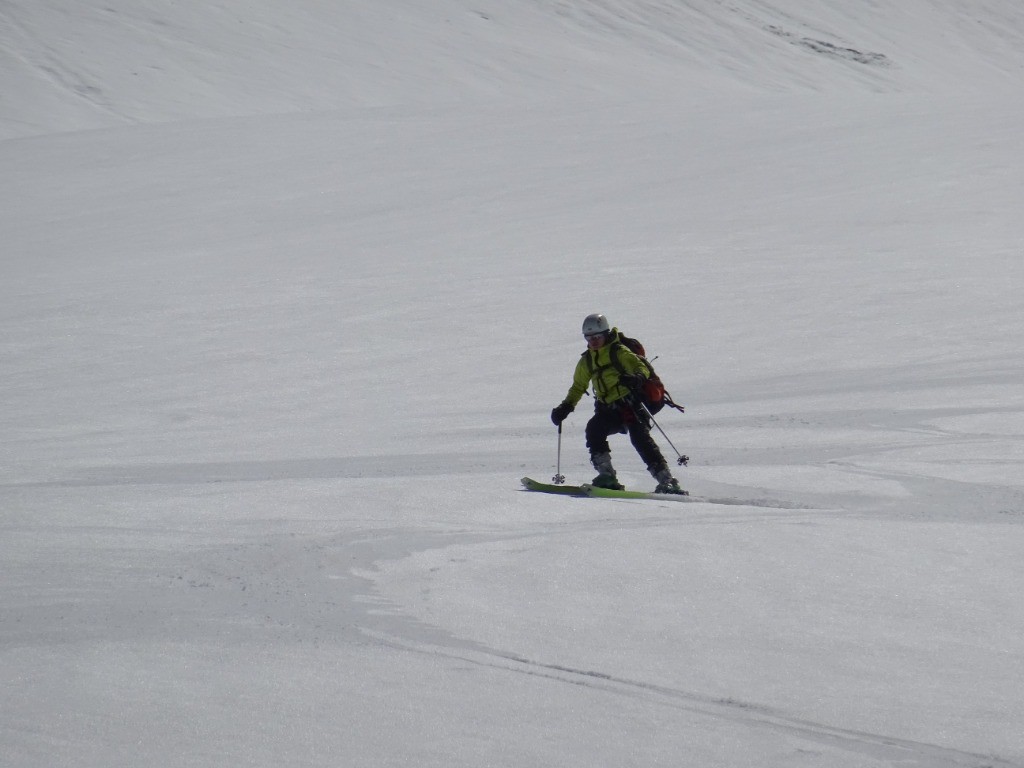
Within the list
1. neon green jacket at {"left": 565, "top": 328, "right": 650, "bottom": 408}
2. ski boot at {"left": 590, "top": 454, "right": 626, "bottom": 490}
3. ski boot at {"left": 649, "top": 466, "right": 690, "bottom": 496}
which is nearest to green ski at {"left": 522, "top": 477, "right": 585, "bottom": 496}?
ski boot at {"left": 590, "top": 454, "right": 626, "bottom": 490}

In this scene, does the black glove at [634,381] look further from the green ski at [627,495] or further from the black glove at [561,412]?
the green ski at [627,495]

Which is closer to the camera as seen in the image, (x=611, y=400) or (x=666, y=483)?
(x=666, y=483)

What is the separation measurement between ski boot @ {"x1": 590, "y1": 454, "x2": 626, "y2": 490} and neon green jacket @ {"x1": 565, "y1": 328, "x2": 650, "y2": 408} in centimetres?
38

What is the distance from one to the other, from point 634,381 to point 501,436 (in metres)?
2.63

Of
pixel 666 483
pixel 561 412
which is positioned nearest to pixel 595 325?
pixel 561 412

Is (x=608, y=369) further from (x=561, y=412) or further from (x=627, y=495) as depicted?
(x=627, y=495)

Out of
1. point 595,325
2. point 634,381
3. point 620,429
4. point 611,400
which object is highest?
point 595,325

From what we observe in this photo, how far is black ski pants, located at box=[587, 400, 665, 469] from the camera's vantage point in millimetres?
8125

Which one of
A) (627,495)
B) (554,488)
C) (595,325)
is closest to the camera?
(627,495)

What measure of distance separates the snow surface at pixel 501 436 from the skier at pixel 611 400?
45cm

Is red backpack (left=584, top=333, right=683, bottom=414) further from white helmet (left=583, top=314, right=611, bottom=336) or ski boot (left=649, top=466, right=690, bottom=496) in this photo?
ski boot (left=649, top=466, right=690, bottom=496)

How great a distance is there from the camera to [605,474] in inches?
321

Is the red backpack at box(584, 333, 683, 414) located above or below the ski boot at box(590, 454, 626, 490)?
above

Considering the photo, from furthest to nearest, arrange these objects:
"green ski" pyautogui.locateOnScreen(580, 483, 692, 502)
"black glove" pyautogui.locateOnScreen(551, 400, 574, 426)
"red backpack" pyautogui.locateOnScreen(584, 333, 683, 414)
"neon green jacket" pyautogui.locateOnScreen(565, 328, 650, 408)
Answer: "black glove" pyautogui.locateOnScreen(551, 400, 574, 426)
"neon green jacket" pyautogui.locateOnScreen(565, 328, 650, 408)
"red backpack" pyautogui.locateOnScreen(584, 333, 683, 414)
"green ski" pyautogui.locateOnScreen(580, 483, 692, 502)
